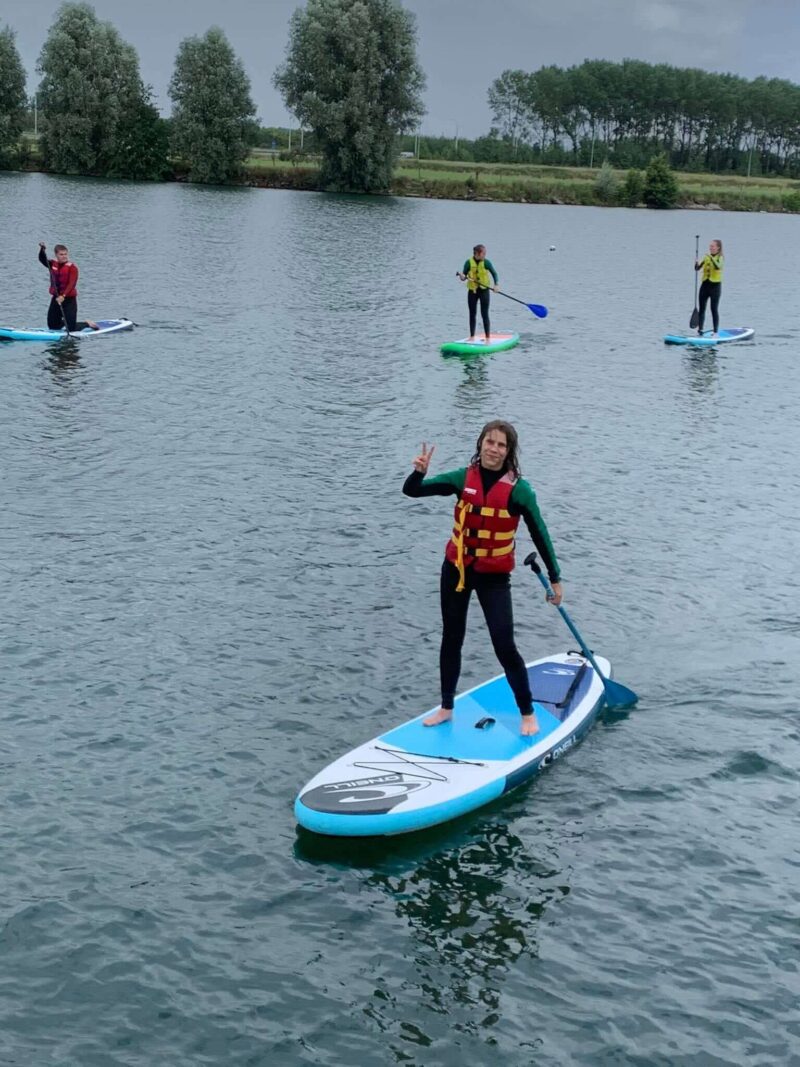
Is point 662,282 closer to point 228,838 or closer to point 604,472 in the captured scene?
point 604,472

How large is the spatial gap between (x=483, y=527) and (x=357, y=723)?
2834mm

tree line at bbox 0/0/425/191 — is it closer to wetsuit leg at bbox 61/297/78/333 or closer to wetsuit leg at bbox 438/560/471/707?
wetsuit leg at bbox 61/297/78/333

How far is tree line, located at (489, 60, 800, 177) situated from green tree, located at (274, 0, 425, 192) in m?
91.5

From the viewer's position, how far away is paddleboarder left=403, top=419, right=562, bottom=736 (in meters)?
10.7

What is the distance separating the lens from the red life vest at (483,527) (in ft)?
35.3

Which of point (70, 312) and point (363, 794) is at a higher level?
point (70, 312)

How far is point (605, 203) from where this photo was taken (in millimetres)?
107125

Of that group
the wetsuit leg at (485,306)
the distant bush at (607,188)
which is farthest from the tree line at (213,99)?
the wetsuit leg at (485,306)

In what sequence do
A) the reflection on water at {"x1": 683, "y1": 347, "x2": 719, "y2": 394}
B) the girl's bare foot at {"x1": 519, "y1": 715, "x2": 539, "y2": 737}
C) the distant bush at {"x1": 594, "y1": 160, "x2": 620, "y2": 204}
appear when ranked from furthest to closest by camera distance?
1. the distant bush at {"x1": 594, "y1": 160, "x2": 620, "y2": 204}
2. the reflection on water at {"x1": 683, "y1": 347, "x2": 719, "y2": 394}
3. the girl's bare foot at {"x1": 519, "y1": 715, "x2": 539, "y2": 737}

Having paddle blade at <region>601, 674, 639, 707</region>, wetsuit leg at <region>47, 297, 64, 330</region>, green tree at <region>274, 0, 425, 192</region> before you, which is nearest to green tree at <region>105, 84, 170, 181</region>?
green tree at <region>274, 0, 425, 192</region>

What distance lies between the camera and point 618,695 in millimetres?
13148

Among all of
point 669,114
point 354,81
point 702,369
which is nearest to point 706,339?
point 702,369

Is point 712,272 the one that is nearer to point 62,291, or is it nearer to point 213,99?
point 62,291

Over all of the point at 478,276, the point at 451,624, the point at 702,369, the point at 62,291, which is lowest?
the point at 451,624
